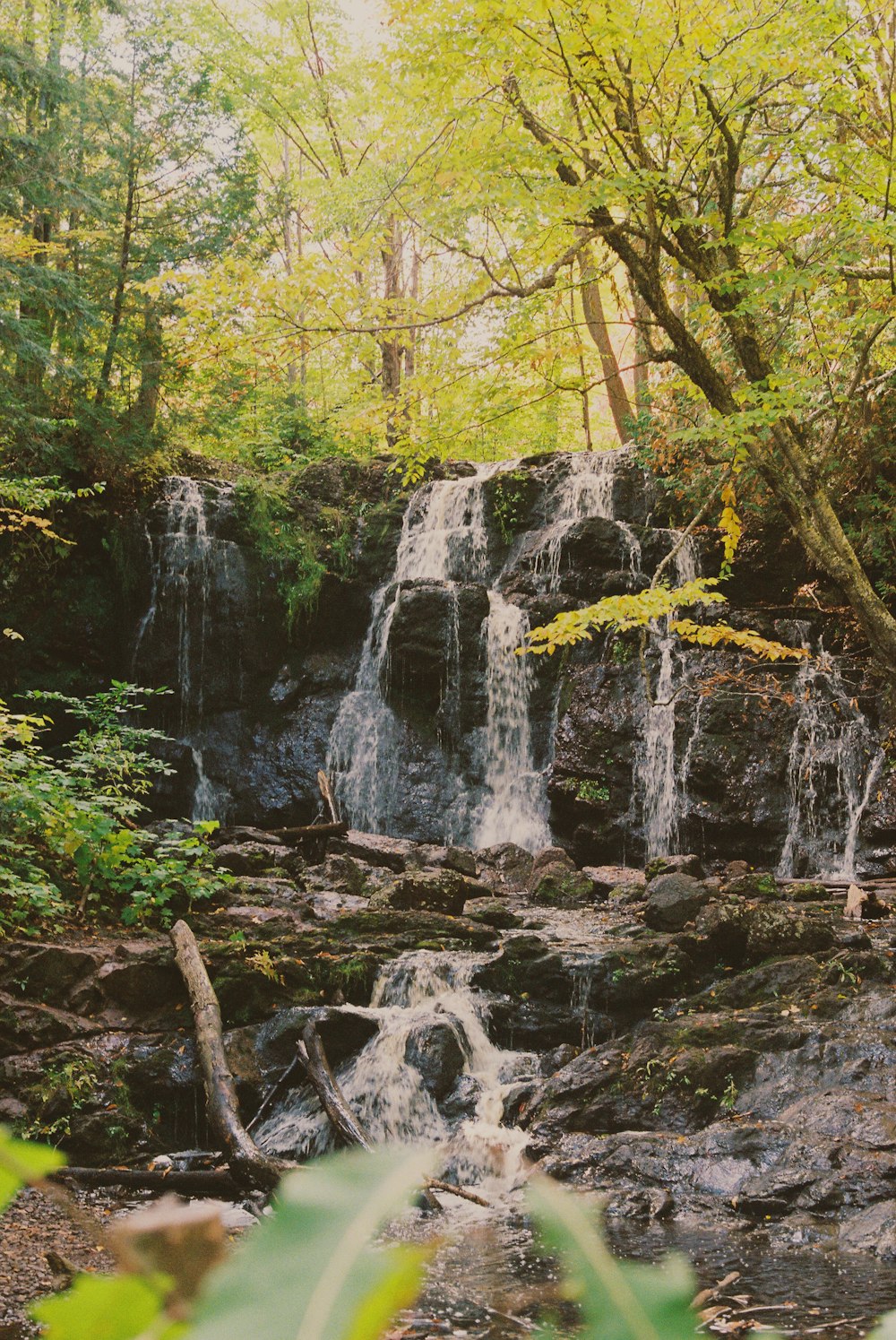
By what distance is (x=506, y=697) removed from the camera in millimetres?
15523

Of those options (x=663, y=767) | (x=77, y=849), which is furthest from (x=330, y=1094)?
(x=663, y=767)

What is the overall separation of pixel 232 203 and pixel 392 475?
19.0 feet

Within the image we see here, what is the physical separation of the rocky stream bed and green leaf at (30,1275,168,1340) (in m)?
4.21

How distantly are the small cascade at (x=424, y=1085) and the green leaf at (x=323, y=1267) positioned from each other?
5748 mm

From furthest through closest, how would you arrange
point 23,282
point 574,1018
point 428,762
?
point 428,762, point 23,282, point 574,1018

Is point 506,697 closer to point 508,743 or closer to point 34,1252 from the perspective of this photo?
point 508,743

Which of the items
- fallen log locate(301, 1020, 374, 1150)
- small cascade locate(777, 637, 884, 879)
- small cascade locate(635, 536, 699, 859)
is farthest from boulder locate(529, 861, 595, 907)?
fallen log locate(301, 1020, 374, 1150)

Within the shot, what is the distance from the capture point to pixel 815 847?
12.5m

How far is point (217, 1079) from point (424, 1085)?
5.09 ft

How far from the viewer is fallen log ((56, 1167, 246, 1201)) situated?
4.92 metres

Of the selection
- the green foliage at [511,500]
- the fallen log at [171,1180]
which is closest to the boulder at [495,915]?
the fallen log at [171,1180]

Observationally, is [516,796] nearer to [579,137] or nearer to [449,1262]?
[579,137]

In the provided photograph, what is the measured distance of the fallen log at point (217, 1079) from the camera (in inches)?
194

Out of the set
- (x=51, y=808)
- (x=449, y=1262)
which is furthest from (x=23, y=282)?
(x=449, y=1262)
